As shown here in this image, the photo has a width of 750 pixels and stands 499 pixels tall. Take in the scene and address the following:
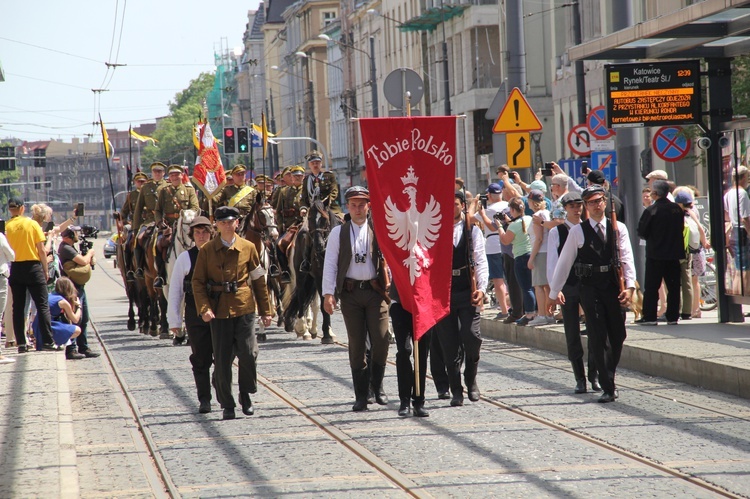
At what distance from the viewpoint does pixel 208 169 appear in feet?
65.4

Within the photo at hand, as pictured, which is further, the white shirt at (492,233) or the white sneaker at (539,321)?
the white shirt at (492,233)

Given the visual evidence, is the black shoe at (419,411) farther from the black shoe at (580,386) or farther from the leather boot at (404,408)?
the black shoe at (580,386)

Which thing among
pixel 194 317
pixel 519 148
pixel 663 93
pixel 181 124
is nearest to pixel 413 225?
pixel 194 317

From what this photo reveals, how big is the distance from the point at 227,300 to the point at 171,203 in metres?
9.76

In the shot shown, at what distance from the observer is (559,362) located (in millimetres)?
15383

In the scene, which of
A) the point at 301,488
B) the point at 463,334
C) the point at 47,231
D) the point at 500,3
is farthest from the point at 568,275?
the point at 500,3

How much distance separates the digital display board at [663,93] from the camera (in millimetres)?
16828

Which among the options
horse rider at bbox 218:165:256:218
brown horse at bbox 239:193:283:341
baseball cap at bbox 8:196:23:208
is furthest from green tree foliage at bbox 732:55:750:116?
baseball cap at bbox 8:196:23:208

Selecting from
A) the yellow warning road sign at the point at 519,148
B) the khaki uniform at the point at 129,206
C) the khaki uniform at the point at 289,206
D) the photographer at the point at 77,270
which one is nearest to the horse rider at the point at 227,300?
the photographer at the point at 77,270

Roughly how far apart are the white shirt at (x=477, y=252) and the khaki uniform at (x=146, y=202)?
1069 cm

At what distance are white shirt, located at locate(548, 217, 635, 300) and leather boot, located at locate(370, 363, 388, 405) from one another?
1637 millimetres

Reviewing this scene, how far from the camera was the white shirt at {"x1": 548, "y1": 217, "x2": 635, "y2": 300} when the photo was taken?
39.1 feet

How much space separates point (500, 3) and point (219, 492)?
5186cm

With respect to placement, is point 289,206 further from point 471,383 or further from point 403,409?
point 403,409
